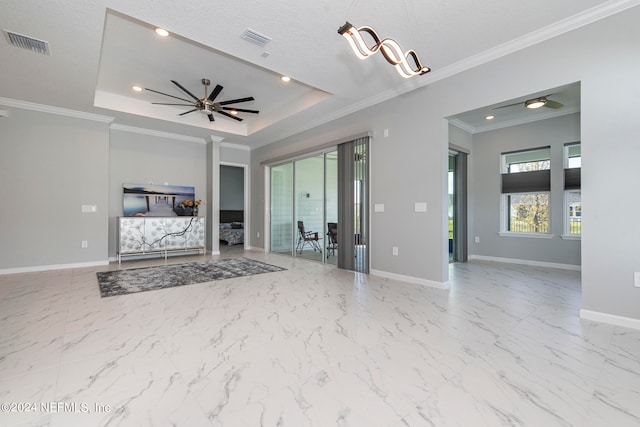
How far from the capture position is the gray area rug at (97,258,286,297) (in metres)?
3.97

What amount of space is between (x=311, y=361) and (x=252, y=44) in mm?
3177

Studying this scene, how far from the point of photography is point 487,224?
251 inches

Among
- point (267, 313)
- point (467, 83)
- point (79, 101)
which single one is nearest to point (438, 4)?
point (467, 83)

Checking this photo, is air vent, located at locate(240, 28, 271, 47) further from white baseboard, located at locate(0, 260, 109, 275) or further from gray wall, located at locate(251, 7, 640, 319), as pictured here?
white baseboard, located at locate(0, 260, 109, 275)

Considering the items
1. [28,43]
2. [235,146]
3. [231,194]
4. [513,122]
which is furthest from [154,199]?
[513,122]

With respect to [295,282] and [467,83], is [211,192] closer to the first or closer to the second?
[295,282]

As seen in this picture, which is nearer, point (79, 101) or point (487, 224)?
point (79, 101)

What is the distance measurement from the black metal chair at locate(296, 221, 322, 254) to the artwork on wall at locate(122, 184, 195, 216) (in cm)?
265

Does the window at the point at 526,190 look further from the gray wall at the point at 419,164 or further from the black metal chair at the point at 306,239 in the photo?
the black metal chair at the point at 306,239

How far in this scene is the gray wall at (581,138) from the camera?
104 inches

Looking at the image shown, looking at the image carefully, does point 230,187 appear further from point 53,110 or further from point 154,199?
point 53,110

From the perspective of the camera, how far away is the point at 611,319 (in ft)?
8.81

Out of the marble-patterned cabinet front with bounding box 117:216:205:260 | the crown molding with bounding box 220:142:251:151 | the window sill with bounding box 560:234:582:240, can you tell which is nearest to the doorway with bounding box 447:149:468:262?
Answer: the window sill with bounding box 560:234:582:240

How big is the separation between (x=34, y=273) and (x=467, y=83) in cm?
710
